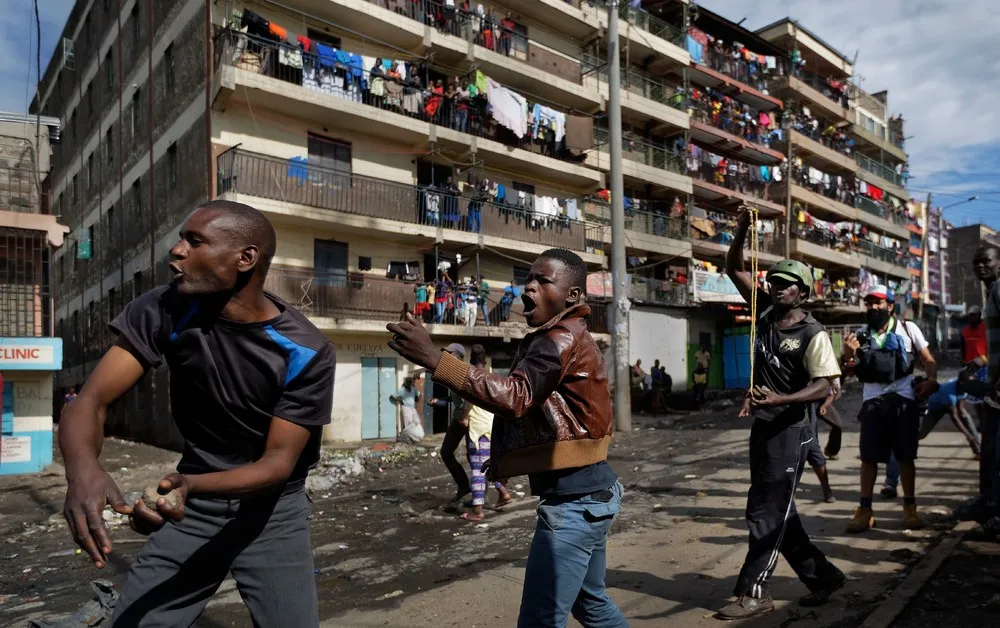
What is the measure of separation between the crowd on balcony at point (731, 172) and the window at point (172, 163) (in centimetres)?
2171

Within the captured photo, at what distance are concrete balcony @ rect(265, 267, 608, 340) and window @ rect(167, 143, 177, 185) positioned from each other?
15.3 feet

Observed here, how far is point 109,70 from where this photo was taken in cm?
2631

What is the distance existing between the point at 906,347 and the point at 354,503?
654 cm

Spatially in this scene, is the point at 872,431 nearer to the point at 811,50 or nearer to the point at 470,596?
the point at 470,596

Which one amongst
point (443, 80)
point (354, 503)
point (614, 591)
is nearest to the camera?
point (614, 591)

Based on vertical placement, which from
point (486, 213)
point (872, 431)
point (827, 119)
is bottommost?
point (872, 431)

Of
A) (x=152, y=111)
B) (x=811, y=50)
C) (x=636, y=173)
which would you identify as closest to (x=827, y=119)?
(x=811, y=50)

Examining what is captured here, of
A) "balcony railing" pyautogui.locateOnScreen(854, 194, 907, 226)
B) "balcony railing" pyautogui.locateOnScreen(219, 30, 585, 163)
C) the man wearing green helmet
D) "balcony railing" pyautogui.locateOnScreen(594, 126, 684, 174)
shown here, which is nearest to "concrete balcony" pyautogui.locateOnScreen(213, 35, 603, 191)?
"balcony railing" pyautogui.locateOnScreen(219, 30, 585, 163)

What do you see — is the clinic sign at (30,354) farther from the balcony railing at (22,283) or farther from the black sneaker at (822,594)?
the black sneaker at (822,594)

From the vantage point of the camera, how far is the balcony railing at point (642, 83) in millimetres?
29156

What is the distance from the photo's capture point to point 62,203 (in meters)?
34.4

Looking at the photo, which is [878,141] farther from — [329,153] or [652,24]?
[329,153]

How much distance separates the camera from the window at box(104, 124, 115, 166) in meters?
25.7

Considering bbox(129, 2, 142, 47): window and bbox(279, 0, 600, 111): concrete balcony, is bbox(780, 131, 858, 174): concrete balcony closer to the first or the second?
bbox(279, 0, 600, 111): concrete balcony
